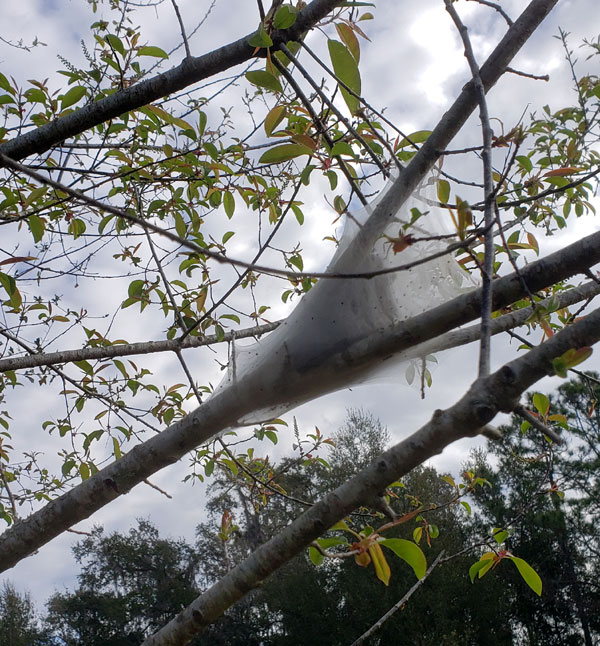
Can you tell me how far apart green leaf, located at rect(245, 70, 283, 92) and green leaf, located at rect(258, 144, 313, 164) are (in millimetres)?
163

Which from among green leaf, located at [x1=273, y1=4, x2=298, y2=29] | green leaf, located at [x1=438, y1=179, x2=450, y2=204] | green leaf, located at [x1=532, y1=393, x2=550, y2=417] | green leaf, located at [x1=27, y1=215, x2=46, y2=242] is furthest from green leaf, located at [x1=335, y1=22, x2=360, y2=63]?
green leaf, located at [x1=27, y1=215, x2=46, y2=242]

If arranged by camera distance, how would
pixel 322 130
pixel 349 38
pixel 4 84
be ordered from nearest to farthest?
pixel 349 38 < pixel 322 130 < pixel 4 84

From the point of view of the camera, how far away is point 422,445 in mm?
954

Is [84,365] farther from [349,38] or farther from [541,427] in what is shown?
[541,427]

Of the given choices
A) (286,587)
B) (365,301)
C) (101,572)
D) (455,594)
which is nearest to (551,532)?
(455,594)

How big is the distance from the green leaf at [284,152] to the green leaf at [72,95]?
2.87 ft

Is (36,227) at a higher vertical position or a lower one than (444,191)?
higher

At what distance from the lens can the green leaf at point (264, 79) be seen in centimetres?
149

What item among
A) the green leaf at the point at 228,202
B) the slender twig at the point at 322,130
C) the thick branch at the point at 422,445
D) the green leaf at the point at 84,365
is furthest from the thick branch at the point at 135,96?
the thick branch at the point at 422,445

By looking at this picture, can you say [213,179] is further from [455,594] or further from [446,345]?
[455,594]

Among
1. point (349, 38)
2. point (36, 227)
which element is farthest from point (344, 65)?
point (36, 227)

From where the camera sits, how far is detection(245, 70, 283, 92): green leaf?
149 centimetres

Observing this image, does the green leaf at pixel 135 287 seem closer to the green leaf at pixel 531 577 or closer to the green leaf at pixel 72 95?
the green leaf at pixel 72 95

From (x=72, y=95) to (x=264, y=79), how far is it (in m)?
0.83
